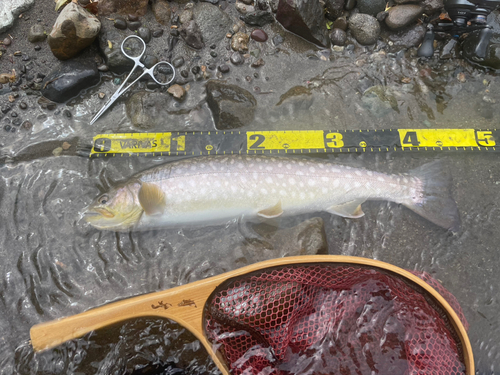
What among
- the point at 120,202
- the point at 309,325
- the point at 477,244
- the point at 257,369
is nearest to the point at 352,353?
the point at 309,325

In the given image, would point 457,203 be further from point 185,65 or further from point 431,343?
point 185,65

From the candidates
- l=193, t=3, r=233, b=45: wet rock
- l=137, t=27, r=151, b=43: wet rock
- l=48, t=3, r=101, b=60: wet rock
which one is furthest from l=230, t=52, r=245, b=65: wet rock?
l=48, t=3, r=101, b=60: wet rock

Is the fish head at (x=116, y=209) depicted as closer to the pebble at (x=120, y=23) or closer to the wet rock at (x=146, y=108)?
the wet rock at (x=146, y=108)

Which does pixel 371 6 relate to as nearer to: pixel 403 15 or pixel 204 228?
pixel 403 15

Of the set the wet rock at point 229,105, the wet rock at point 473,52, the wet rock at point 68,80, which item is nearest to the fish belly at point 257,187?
the wet rock at point 229,105

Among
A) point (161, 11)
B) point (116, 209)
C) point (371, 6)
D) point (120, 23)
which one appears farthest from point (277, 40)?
point (116, 209)

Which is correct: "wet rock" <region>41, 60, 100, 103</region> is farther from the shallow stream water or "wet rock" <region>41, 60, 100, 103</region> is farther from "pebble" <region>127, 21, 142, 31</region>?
"pebble" <region>127, 21, 142, 31</region>
